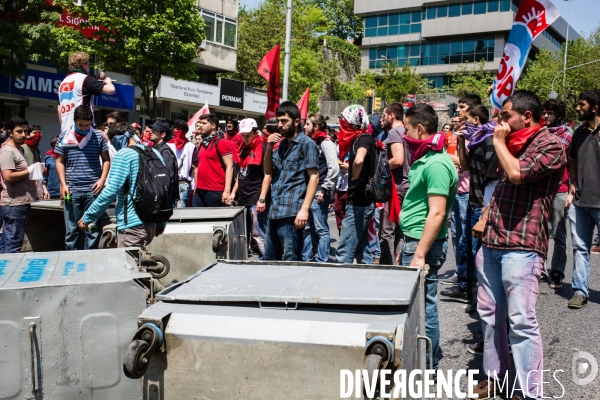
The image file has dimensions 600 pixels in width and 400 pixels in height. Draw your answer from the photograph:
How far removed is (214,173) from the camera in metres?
8.53

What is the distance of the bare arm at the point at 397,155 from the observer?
6137 mm

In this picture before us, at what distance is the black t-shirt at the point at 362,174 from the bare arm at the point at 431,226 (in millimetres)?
2048

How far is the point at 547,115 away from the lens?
7.05 meters

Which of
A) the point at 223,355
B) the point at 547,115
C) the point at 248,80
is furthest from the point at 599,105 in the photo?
the point at 248,80

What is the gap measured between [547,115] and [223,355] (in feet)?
18.9

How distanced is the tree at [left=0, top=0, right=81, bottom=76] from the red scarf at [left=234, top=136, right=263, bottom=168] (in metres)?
13.6

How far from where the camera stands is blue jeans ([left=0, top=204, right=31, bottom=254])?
673 cm

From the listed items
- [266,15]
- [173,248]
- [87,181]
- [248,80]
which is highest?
[266,15]

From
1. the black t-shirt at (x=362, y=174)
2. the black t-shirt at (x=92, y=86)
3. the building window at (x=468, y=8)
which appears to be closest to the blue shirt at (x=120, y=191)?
the black t-shirt at (x=92, y=86)

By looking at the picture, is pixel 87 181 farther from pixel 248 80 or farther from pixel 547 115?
pixel 248 80

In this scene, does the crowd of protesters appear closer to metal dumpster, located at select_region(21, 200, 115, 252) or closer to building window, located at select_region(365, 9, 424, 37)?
metal dumpster, located at select_region(21, 200, 115, 252)

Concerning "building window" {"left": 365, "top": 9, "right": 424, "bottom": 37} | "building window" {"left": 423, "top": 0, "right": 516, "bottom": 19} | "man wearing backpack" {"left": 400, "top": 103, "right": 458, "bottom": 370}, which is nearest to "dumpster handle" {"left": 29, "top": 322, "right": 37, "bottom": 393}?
"man wearing backpack" {"left": 400, "top": 103, "right": 458, "bottom": 370}

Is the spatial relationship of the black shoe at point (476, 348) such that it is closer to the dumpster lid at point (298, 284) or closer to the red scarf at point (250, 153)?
the dumpster lid at point (298, 284)

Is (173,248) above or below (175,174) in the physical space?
below
